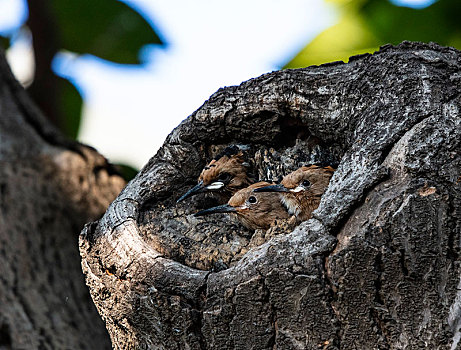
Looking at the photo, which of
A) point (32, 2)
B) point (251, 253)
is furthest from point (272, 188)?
point (32, 2)

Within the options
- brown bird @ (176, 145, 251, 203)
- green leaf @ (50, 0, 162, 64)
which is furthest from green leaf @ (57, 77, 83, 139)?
brown bird @ (176, 145, 251, 203)

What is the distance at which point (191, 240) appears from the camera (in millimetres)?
2744

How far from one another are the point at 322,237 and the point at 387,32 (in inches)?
152

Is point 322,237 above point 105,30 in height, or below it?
below

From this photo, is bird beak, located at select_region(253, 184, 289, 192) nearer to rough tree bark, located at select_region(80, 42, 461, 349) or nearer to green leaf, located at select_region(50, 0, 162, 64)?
rough tree bark, located at select_region(80, 42, 461, 349)

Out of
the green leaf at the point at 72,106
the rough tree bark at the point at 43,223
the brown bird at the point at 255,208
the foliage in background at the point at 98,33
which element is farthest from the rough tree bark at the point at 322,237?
the green leaf at the point at 72,106

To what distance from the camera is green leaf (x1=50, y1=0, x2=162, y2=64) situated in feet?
22.4

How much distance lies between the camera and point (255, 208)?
332 cm

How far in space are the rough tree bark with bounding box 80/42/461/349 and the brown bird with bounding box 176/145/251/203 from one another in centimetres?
11

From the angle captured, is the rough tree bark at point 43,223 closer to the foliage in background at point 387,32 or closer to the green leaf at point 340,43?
the green leaf at point 340,43

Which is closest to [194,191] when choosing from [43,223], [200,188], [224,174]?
[200,188]

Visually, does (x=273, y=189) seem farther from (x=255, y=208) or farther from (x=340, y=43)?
(x=340, y=43)

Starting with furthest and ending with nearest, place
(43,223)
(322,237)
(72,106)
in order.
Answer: (72,106) < (43,223) < (322,237)

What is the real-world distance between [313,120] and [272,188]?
598 millimetres
